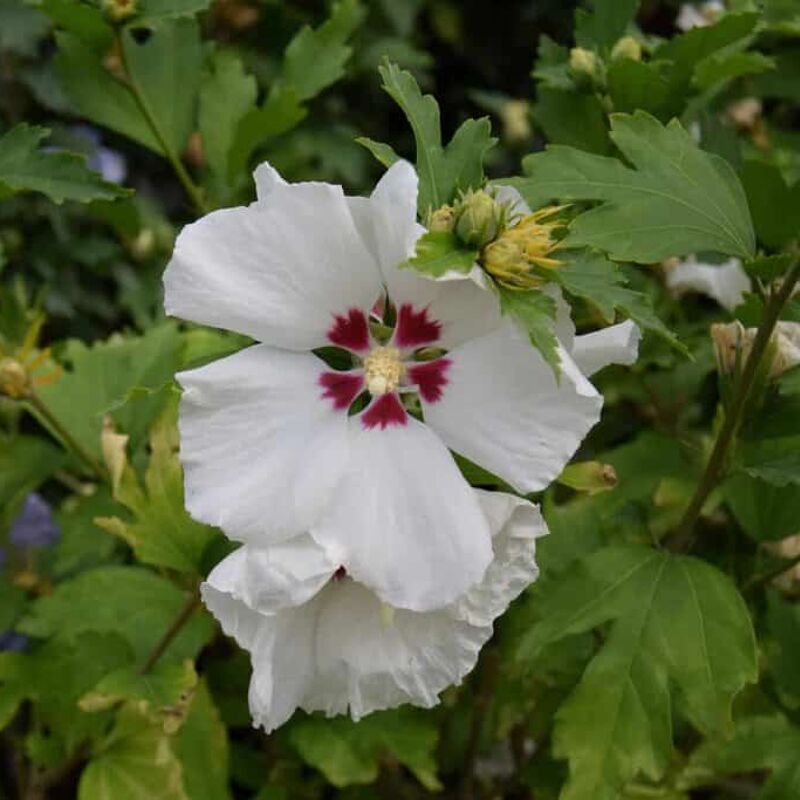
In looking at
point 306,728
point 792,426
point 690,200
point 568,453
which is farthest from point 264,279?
point 306,728

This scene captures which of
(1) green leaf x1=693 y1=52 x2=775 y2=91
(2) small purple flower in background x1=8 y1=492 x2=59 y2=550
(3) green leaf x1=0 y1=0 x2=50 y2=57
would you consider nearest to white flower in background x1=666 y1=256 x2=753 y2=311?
(1) green leaf x1=693 y1=52 x2=775 y2=91

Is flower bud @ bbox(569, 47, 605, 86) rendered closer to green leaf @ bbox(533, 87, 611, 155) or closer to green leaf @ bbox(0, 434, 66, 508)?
green leaf @ bbox(533, 87, 611, 155)

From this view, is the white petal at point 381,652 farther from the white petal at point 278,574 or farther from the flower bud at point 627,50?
the flower bud at point 627,50

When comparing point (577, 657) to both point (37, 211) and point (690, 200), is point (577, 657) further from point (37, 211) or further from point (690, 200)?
point (37, 211)

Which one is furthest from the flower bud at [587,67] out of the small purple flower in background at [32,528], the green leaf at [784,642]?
the small purple flower in background at [32,528]

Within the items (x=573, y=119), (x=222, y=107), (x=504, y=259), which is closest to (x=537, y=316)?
(x=504, y=259)

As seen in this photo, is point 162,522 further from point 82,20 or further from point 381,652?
point 82,20

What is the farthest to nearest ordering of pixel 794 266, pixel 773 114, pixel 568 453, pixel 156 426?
1. pixel 773 114
2. pixel 156 426
3. pixel 794 266
4. pixel 568 453
